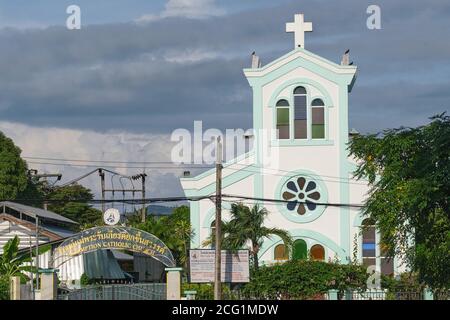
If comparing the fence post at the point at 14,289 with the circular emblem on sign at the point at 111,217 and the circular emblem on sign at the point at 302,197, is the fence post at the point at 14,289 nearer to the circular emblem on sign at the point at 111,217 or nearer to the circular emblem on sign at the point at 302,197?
the circular emblem on sign at the point at 111,217

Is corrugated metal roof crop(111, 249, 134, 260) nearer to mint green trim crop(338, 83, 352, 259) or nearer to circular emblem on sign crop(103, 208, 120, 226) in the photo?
mint green trim crop(338, 83, 352, 259)

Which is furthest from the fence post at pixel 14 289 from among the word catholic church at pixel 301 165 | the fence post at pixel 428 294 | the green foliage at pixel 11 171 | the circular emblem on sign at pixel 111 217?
the green foliage at pixel 11 171

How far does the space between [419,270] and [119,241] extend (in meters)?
12.7

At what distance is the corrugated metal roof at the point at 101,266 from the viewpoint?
5497 cm

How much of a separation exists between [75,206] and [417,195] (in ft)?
201

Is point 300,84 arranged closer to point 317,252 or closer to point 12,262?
point 317,252

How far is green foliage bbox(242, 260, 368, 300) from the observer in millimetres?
47750

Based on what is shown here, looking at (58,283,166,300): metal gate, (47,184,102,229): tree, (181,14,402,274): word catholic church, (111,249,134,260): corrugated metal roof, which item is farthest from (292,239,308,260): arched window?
(47,184,102,229): tree

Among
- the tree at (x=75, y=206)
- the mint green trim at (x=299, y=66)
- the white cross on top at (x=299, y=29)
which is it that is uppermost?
the white cross on top at (x=299, y=29)

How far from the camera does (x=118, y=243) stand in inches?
1725

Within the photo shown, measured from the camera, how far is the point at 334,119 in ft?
187
